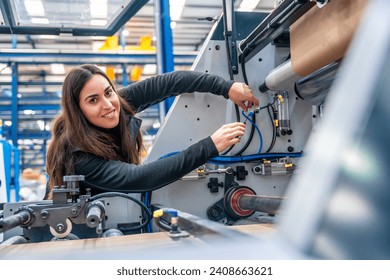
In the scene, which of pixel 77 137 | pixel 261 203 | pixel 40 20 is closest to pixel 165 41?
pixel 40 20

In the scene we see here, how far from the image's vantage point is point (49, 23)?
69.8 inches

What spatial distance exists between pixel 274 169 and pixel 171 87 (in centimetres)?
59

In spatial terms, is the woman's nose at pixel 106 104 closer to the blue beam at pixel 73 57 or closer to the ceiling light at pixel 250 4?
the blue beam at pixel 73 57

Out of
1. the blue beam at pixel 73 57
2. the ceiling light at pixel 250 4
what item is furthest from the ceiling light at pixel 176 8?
the blue beam at pixel 73 57

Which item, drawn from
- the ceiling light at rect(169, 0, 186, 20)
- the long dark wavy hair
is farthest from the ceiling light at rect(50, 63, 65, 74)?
the long dark wavy hair

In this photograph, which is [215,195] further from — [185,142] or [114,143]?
[114,143]

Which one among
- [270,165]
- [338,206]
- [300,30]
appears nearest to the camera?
[338,206]

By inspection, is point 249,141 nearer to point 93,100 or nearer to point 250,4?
point 93,100

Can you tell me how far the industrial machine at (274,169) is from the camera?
0.92ft

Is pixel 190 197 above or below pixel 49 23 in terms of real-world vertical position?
below

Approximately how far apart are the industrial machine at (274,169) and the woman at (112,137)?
84 mm

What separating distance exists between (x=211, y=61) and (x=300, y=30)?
1.75 feet

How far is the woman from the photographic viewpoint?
128 centimetres
